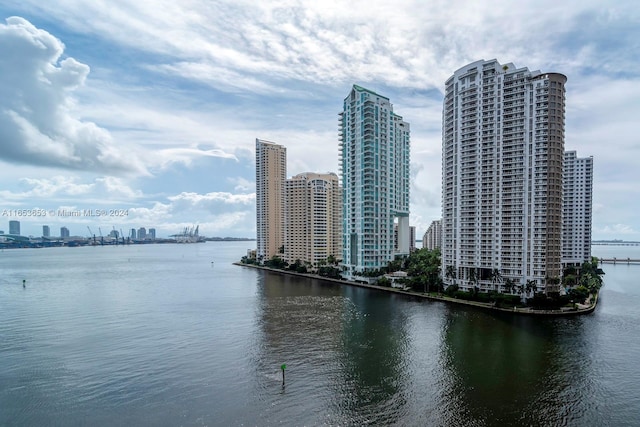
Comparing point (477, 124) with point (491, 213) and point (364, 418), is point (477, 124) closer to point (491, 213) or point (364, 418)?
point (491, 213)

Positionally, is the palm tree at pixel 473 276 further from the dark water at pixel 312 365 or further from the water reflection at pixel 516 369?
the water reflection at pixel 516 369

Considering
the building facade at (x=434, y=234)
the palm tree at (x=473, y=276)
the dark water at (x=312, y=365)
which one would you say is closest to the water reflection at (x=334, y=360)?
the dark water at (x=312, y=365)

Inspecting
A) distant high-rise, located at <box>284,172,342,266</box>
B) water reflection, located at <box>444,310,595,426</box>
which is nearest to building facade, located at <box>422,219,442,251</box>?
distant high-rise, located at <box>284,172,342,266</box>

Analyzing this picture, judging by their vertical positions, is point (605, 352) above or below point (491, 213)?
below

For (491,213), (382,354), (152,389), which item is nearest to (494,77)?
(491,213)

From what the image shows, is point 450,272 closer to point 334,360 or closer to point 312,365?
point 334,360

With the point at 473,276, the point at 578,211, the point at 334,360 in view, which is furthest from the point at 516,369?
the point at 578,211

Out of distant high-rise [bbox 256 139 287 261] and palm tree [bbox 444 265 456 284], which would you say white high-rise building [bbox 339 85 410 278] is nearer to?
palm tree [bbox 444 265 456 284]
